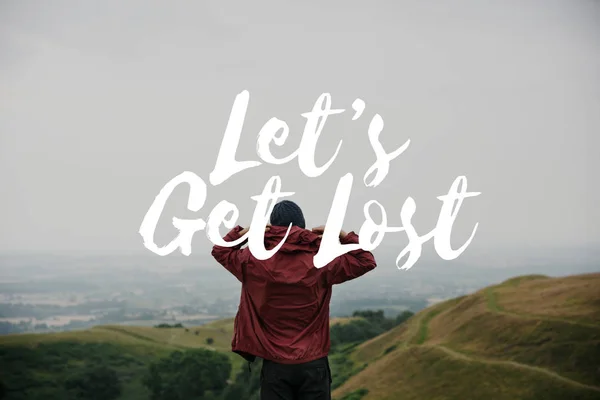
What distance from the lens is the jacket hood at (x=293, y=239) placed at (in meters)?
4.26

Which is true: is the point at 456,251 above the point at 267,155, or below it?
below

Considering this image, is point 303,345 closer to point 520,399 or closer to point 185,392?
point 520,399

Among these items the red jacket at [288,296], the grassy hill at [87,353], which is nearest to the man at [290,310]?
the red jacket at [288,296]

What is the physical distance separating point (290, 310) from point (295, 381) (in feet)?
1.67

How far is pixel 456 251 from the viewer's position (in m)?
7.82

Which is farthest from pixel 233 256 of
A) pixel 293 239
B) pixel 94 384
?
pixel 94 384

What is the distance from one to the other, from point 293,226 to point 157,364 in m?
17.6

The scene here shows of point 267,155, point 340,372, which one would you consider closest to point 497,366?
point 340,372

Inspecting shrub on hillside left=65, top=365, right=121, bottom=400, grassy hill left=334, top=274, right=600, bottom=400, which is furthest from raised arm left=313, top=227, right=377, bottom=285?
shrub on hillside left=65, top=365, right=121, bottom=400

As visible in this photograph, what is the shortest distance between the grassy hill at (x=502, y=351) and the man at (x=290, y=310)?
10469mm

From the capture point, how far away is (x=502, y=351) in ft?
48.5

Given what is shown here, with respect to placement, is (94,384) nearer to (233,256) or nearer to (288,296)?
(233,256)

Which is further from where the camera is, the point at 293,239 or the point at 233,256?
the point at 233,256

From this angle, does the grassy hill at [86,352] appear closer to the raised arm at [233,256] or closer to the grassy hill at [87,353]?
the grassy hill at [87,353]
